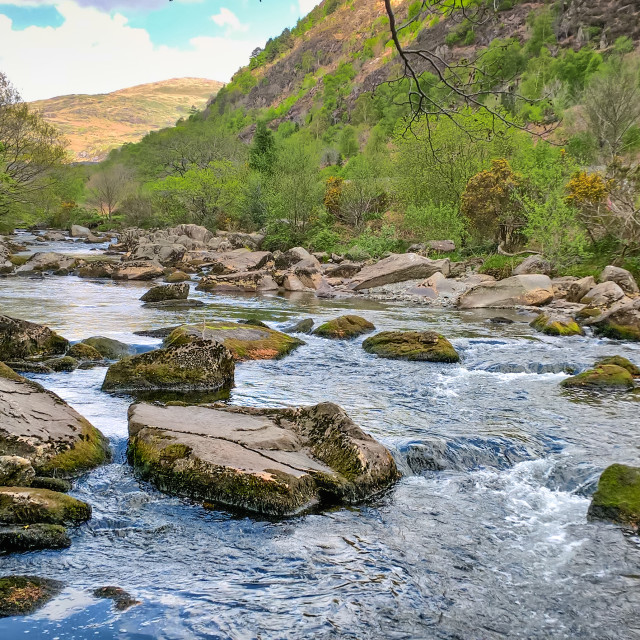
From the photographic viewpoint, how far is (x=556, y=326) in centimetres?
1569

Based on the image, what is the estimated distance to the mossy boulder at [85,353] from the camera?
11672 millimetres

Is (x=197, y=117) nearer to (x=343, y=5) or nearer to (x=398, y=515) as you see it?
(x=343, y=5)

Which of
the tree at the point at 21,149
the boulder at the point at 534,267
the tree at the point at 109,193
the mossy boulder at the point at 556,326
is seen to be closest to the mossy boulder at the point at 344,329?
the mossy boulder at the point at 556,326

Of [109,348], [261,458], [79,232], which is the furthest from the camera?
[79,232]

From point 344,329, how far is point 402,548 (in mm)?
10067

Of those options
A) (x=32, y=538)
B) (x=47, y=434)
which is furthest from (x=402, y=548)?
(x=47, y=434)

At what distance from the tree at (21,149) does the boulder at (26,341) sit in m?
24.0

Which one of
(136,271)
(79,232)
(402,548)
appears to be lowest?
(402,548)

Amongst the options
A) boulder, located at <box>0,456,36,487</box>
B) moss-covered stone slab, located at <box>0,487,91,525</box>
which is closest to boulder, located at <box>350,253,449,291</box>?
boulder, located at <box>0,456,36,487</box>

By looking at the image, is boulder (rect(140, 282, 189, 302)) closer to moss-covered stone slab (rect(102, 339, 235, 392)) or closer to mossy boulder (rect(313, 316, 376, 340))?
mossy boulder (rect(313, 316, 376, 340))

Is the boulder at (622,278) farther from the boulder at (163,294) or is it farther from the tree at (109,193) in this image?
the tree at (109,193)

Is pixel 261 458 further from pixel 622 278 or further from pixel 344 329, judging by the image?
pixel 622 278

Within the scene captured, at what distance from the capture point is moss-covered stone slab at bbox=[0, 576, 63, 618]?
3910 mm

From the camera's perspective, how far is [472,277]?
25.4 m
